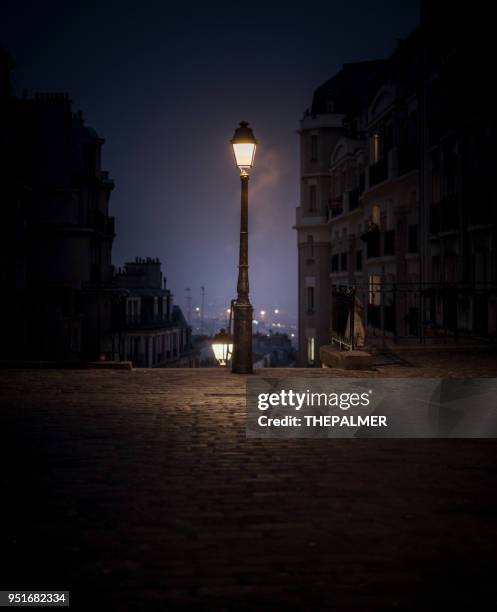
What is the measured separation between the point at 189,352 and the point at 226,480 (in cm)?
6417

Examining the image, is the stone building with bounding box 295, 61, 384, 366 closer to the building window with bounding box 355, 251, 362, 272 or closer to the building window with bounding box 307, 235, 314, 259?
the building window with bounding box 307, 235, 314, 259

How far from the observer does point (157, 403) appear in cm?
979

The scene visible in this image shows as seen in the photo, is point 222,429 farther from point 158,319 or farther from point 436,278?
point 158,319

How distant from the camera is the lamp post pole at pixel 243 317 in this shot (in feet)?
43.6

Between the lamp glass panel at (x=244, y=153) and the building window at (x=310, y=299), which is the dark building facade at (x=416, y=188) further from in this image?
the lamp glass panel at (x=244, y=153)

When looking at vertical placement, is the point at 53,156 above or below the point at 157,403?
above

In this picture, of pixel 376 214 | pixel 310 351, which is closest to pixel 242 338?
pixel 376 214

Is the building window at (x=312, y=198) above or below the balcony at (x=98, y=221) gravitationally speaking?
above

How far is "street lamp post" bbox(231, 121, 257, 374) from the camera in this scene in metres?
13.3

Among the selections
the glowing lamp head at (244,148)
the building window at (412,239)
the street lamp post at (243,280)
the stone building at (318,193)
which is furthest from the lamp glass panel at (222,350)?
the stone building at (318,193)

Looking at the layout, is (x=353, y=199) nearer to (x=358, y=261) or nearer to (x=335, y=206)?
(x=335, y=206)

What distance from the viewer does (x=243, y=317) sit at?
13.3 metres

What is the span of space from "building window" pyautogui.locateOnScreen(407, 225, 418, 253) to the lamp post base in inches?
692

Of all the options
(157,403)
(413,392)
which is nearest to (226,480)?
(157,403)
